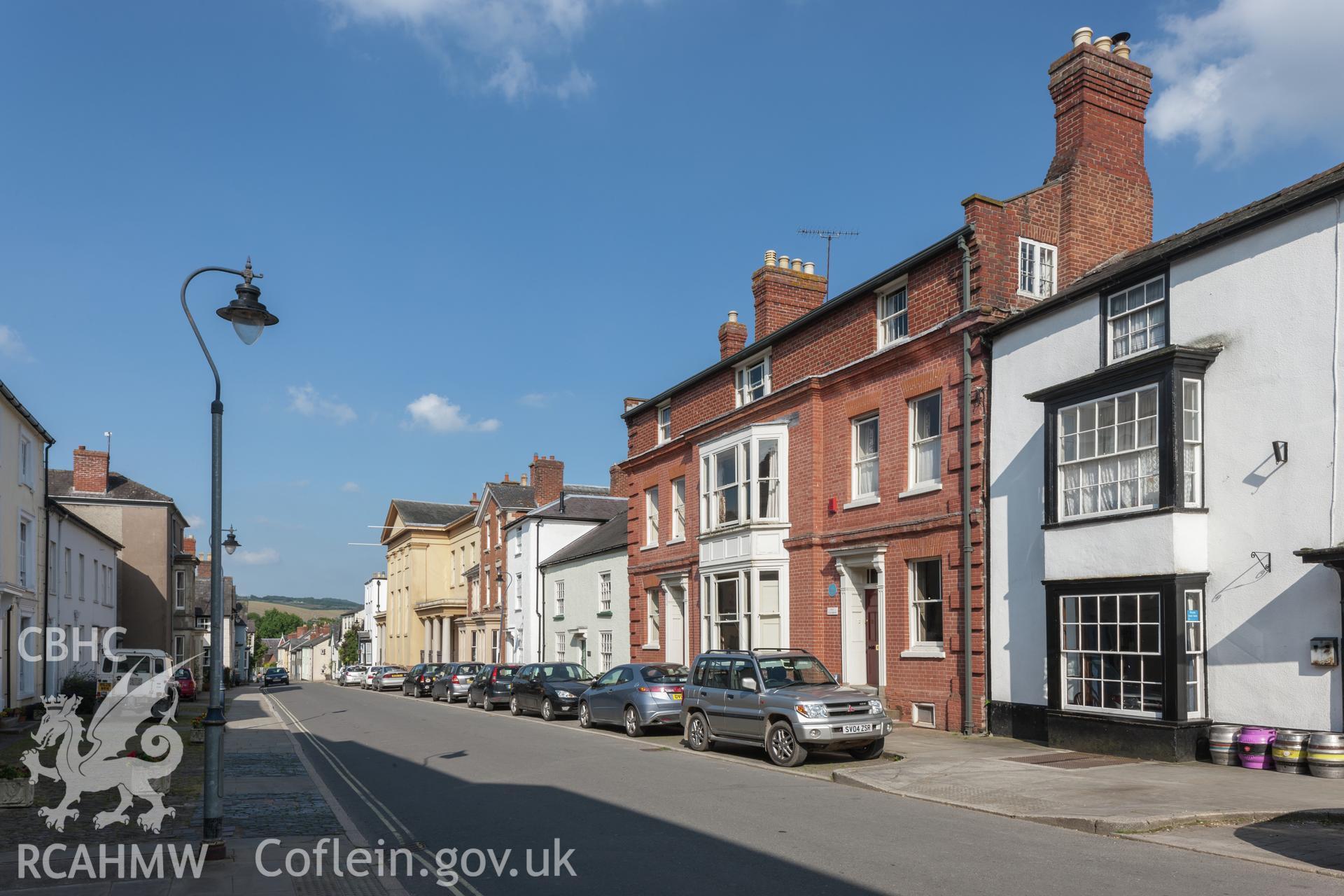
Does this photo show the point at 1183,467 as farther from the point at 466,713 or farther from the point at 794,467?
the point at 466,713

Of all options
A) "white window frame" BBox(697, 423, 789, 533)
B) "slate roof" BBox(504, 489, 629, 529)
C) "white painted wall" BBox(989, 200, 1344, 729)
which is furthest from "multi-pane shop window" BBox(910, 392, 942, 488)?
"slate roof" BBox(504, 489, 629, 529)

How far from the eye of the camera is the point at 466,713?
104 feet

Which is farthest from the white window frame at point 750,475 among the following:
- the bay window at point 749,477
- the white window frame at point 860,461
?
the white window frame at point 860,461

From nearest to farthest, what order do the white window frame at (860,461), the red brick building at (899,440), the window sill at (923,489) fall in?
the red brick building at (899,440), the window sill at (923,489), the white window frame at (860,461)

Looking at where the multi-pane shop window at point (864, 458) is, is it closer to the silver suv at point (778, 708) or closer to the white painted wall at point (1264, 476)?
the silver suv at point (778, 708)

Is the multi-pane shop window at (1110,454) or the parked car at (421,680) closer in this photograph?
the multi-pane shop window at (1110,454)

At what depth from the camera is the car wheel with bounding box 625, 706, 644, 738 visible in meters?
21.5

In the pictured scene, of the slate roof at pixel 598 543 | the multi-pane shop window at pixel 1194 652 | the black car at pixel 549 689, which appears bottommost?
the black car at pixel 549 689

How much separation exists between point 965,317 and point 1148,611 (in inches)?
253

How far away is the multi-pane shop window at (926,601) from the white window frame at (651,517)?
13.0 m

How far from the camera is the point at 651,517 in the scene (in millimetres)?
33375

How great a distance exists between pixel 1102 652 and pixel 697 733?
6.78 metres

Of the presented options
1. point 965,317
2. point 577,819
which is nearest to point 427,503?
point 965,317

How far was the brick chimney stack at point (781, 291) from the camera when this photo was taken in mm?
29125
